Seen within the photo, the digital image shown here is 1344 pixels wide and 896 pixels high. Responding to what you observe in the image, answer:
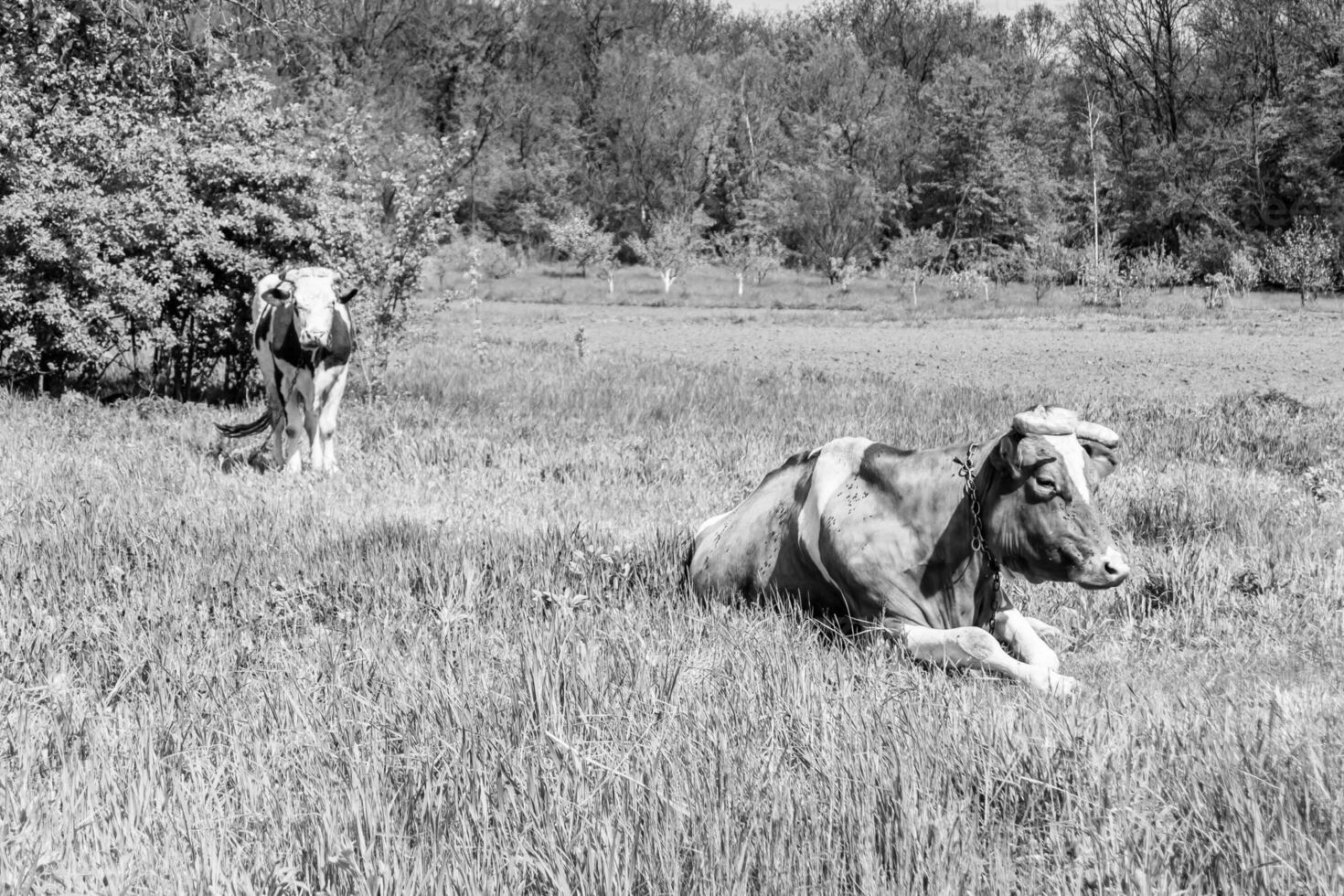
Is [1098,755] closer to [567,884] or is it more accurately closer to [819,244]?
[567,884]

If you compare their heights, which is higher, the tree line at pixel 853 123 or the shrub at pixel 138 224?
the tree line at pixel 853 123

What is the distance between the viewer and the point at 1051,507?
13.2 feet

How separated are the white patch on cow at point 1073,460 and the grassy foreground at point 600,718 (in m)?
0.68

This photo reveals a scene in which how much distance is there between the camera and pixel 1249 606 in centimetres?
523

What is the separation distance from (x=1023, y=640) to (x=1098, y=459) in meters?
0.72

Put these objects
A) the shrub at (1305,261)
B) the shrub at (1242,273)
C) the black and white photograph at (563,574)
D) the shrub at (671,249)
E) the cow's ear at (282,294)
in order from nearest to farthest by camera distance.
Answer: the black and white photograph at (563,574), the cow's ear at (282,294), the shrub at (1305,261), the shrub at (1242,273), the shrub at (671,249)

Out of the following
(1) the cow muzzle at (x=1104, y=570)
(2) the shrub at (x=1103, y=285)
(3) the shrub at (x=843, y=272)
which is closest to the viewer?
(1) the cow muzzle at (x=1104, y=570)

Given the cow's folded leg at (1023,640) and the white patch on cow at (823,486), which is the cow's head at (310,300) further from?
the cow's folded leg at (1023,640)

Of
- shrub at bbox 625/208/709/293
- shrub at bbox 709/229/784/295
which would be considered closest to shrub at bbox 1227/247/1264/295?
shrub at bbox 709/229/784/295

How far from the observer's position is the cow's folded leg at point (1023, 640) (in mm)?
4266

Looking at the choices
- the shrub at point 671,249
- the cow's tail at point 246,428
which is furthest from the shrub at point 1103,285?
the cow's tail at point 246,428

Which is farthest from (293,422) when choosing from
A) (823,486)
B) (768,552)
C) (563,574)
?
(823,486)

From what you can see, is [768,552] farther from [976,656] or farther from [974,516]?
[976,656]

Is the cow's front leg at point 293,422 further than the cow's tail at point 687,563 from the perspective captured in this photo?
Yes
